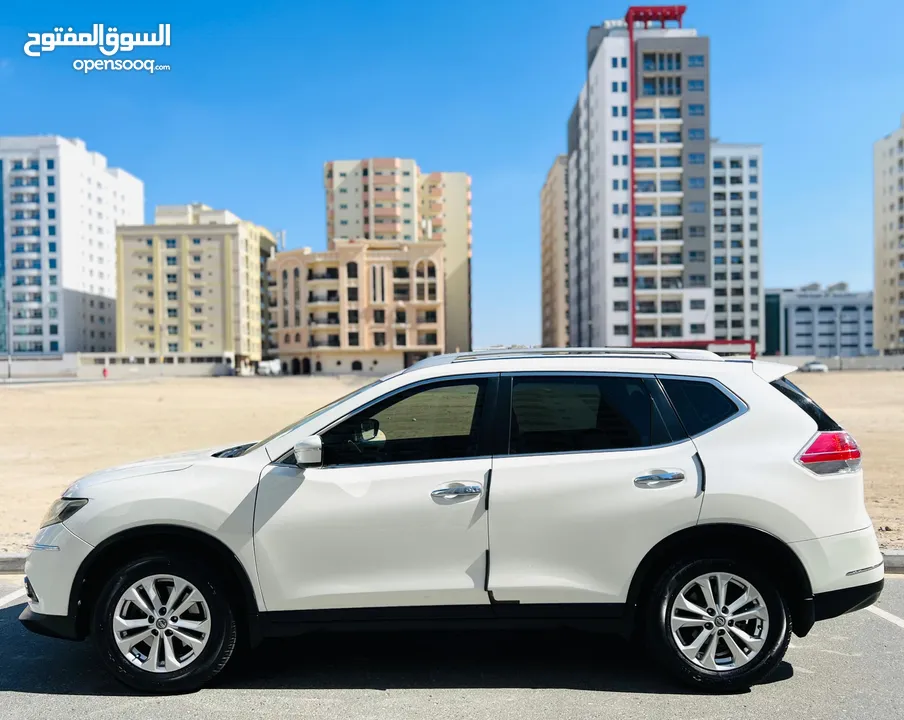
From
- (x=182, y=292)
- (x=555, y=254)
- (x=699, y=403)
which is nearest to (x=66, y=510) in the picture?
(x=699, y=403)

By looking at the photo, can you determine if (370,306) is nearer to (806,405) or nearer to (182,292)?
(182,292)

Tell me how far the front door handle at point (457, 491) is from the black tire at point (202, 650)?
49.4 inches

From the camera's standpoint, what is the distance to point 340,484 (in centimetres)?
365

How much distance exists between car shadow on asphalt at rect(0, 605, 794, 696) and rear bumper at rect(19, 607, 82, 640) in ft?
1.18

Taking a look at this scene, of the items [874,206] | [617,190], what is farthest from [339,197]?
[874,206]

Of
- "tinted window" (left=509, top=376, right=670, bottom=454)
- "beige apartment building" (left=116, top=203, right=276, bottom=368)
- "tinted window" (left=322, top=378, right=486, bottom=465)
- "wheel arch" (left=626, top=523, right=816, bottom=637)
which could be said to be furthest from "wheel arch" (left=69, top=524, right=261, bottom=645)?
"beige apartment building" (left=116, top=203, right=276, bottom=368)

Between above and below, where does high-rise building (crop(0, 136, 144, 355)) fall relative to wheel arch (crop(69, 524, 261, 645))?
above

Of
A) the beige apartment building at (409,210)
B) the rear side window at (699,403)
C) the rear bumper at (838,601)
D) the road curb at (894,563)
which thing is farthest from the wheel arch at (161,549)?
the beige apartment building at (409,210)

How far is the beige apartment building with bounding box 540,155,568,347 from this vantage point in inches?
4434

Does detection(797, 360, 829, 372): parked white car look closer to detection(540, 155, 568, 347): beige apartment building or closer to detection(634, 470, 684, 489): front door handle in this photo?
detection(540, 155, 568, 347): beige apartment building

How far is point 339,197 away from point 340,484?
104573 millimetres

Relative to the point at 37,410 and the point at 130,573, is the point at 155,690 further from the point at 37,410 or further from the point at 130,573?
the point at 37,410

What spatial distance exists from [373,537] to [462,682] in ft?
3.42

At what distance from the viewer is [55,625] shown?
3715 millimetres
